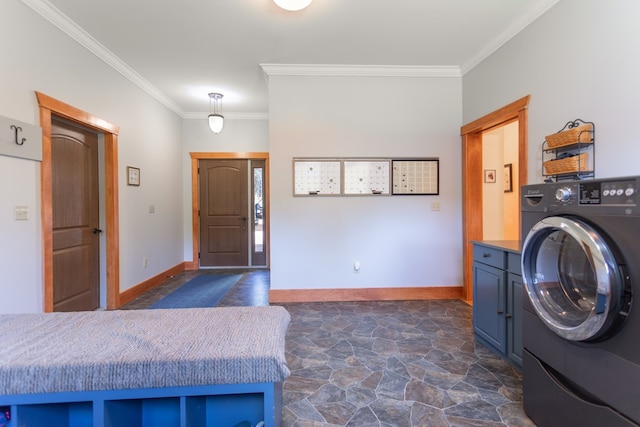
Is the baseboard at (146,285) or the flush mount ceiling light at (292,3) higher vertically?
the flush mount ceiling light at (292,3)

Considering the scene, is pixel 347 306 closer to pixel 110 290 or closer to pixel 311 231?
pixel 311 231

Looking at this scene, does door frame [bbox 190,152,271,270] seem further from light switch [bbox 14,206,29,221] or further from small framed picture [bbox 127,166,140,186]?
light switch [bbox 14,206,29,221]

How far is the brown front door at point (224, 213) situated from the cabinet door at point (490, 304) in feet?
13.3

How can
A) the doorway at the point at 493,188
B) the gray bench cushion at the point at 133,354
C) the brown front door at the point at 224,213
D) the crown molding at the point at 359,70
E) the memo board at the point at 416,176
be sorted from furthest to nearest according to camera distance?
the brown front door at the point at 224,213 → the doorway at the point at 493,188 → the memo board at the point at 416,176 → the crown molding at the point at 359,70 → the gray bench cushion at the point at 133,354

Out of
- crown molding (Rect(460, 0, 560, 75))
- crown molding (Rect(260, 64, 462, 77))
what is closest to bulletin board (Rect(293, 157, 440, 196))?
crown molding (Rect(260, 64, 462, 77))

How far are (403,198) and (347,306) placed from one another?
4.76ft

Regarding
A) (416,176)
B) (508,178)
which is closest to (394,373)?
(416,176)

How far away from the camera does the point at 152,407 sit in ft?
3.61

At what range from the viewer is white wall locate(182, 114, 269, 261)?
5227 mm

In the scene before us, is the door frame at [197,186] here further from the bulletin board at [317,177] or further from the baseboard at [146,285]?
the bulletin board at [317,177]

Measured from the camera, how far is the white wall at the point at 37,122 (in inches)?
82.7

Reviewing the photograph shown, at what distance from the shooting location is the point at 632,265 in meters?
1.05

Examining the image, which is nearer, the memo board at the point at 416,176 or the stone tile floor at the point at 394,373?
the stone tile floor at the point at 394,373

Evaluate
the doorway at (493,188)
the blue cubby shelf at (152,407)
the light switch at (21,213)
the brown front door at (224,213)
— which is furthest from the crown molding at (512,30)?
the light switch at (21,213)
